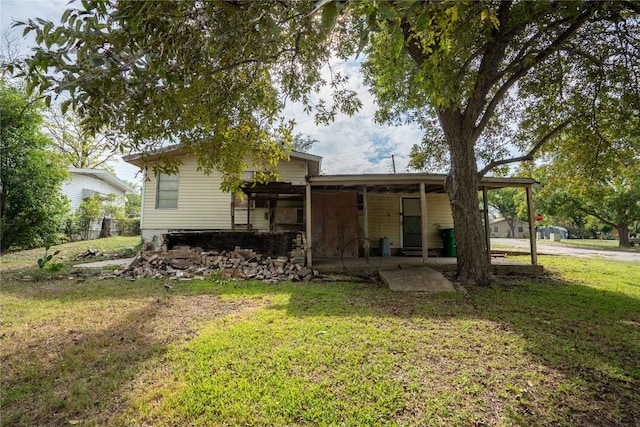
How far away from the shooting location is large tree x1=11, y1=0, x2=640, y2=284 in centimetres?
211

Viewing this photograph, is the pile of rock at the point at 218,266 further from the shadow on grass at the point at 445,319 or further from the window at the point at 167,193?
the window at the point at 167,193

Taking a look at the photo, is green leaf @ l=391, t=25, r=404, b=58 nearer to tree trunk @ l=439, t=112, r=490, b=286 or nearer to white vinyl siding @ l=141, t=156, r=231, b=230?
tree trunk @ l=439, t=112, r=490, b=286

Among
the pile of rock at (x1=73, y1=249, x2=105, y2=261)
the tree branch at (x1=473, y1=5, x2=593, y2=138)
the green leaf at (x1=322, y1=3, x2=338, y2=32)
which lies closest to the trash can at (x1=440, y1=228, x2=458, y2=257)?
the tree branch at (x1=473, y1=5, x2=593, y2=138)

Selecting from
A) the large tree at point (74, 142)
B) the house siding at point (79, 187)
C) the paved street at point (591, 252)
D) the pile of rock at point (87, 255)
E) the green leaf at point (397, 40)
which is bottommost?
the paved street at point (591, 252)

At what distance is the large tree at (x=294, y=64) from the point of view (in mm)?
2113

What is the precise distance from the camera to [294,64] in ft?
18.2

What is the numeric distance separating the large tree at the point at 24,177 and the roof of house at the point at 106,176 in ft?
18.9

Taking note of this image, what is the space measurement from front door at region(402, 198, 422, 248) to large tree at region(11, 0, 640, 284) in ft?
8.82

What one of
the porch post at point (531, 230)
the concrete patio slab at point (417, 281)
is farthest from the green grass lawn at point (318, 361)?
the porch post at point (531, 230)

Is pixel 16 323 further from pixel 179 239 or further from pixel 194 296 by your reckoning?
pixel 179 239

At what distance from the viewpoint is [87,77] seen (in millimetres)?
2076

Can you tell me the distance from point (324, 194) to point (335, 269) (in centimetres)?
318

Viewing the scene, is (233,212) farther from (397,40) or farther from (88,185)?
(88,185)

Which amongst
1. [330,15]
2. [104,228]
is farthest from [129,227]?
[330,15]
